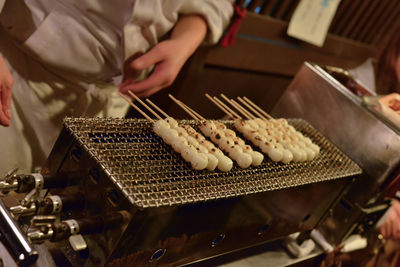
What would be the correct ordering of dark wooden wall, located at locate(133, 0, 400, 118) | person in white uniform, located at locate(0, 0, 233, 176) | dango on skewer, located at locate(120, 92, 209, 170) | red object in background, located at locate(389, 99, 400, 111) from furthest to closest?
dark wooden wall, located at locate(133, 0, 400, 118) < red object in background, located at locate(389, 99, 400, 111) < person in white uniform, located at locate(0, 0, 233, 176) < dango on skewer, located at locate(120, 92, 209, 170)

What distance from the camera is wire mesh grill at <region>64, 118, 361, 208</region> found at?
148 centimetres

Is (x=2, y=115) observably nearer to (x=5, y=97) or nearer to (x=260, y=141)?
(x=5, y=97)

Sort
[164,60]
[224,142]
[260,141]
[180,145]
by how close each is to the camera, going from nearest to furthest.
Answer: [180,145], [224,142], [260,141], [164,60]

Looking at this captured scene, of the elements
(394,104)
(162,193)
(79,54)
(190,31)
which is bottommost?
(79,54)

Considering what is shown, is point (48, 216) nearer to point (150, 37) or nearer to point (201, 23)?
point (150, 37)

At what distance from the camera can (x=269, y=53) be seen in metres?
4.77

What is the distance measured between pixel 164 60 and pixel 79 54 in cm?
55

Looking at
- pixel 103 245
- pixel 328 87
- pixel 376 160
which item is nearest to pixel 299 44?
pixel 328 87

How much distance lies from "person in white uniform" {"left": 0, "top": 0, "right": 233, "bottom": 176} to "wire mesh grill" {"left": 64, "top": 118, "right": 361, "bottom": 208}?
74 cm

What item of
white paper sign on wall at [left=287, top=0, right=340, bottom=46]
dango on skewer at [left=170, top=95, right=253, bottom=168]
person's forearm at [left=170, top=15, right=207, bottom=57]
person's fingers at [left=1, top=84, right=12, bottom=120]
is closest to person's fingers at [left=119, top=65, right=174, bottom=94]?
person's forearm at [left=170, top=15, right=207, bottom=57]

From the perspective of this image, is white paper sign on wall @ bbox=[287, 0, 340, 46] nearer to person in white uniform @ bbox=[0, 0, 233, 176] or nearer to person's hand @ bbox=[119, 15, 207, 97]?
person in white uniform @ bbox=[0, 0, 233, 176]

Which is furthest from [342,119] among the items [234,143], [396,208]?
[234,143]

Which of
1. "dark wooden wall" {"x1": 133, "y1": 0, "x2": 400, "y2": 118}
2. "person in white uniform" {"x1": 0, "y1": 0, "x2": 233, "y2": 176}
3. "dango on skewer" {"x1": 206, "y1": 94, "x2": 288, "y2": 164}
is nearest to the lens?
"dango on skewer" {"x1": 206, "y1": 94, "x2": 288, "y2": 164}

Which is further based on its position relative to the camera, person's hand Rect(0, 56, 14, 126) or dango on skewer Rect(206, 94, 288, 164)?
dango on skewer Rect(206, 94, 288, 164)
